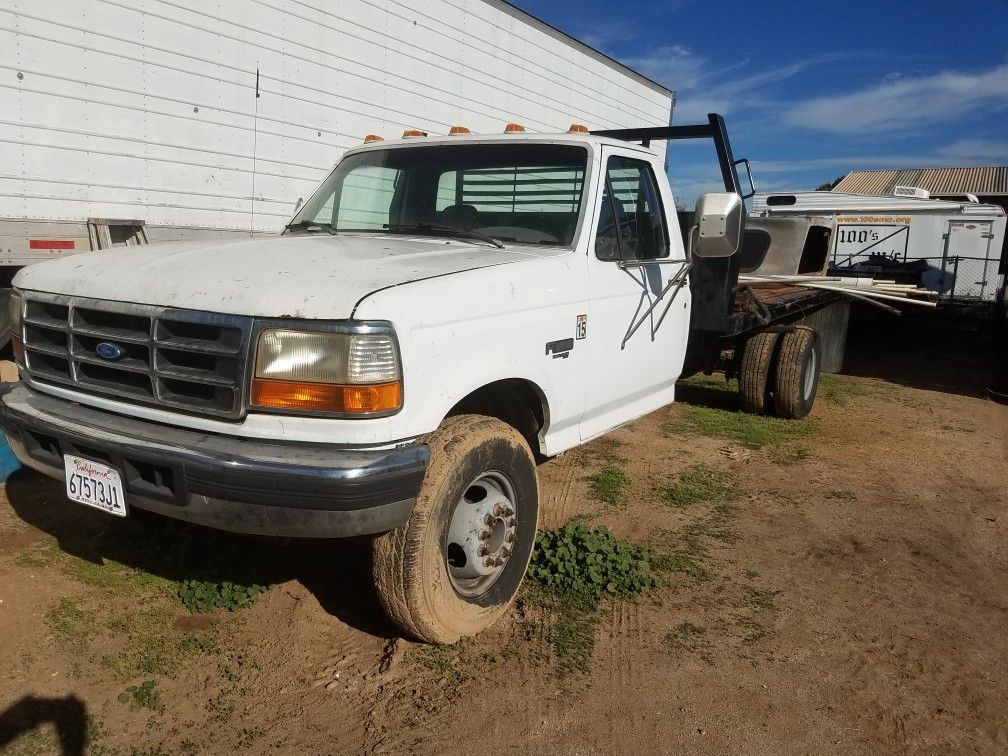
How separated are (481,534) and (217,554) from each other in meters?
1.46

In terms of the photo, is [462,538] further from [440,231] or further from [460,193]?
[460,193]

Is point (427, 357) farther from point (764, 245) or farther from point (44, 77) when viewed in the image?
point (764, 245)

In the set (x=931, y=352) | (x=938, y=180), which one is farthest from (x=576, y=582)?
(x=938, y=180)

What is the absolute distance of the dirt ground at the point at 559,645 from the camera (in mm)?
2604

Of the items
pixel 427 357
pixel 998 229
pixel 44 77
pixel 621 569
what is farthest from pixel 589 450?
pixel 998 229

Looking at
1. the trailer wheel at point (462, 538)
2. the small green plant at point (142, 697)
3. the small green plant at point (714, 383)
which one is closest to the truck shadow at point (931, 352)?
the small green plant at point (714, 383)

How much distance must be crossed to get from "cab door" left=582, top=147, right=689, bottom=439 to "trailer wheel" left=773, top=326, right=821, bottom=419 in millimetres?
2238

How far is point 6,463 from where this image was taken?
4.36 meters

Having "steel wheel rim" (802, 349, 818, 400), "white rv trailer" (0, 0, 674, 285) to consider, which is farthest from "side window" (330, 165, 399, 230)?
"steel wheel rim" (802, 349, 818, 400)

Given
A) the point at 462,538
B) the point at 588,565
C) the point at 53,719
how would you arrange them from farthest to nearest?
the point at 588,565 < the point at 462,538 < the point at 53,719

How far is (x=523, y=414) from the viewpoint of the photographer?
3.45 metres

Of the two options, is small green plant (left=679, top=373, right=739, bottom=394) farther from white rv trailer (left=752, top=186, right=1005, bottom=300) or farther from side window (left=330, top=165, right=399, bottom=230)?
white rv trailer (left=752, top=186, right=1005, bottom=300)

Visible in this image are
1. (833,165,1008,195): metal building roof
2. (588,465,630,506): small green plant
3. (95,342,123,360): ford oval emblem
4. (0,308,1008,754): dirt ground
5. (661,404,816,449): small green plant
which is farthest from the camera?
(833,165,1008,195): metal building roof

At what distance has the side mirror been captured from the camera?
3.77m
